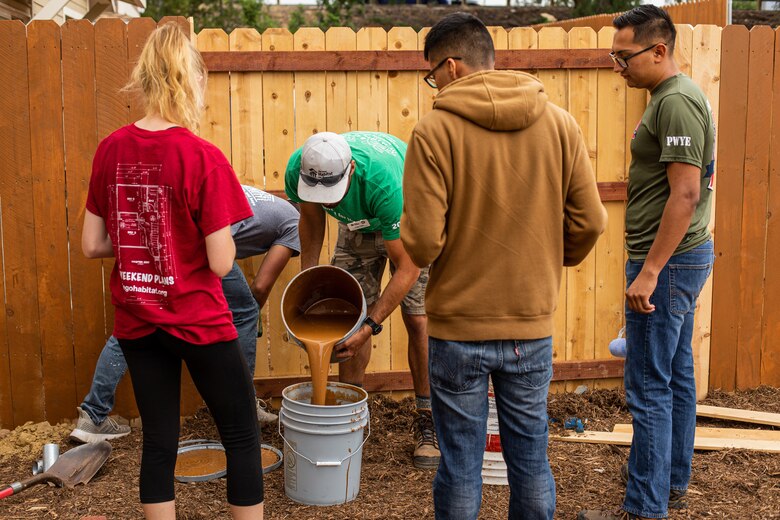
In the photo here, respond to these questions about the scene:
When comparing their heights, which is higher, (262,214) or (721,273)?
(262,214)

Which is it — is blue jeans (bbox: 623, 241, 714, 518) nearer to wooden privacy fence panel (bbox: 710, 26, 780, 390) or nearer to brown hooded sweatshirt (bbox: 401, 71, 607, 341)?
brown hooded sweatshirt (bbox: 401, 71, 607, 341)

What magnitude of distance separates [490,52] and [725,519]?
241cm

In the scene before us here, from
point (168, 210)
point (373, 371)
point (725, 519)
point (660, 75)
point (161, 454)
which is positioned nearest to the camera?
point (168, 210)

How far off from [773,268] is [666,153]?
8.90ft

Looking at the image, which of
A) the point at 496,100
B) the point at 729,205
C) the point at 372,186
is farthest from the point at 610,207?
the point at 496,100

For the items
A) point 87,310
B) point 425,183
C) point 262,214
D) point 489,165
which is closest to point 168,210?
point 425,183

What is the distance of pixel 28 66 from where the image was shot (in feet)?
14.1

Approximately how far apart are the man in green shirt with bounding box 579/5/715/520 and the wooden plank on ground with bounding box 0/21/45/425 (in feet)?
10.3

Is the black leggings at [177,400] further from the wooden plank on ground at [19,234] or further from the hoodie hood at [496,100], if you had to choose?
the wooden plank on ground at [19,234]

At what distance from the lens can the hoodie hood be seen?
7.59 feet

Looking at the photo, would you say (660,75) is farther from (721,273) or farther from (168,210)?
(721,273)

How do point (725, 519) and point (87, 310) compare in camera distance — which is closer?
point (725, 519)

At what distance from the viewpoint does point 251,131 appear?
470 centimetres

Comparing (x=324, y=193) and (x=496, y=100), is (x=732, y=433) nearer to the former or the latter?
(x=324, y=193)
